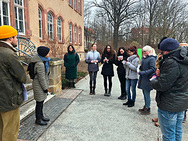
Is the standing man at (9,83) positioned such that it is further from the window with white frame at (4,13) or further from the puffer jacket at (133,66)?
the window with white frame at (4,13)

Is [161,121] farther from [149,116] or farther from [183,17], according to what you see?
[183,17]

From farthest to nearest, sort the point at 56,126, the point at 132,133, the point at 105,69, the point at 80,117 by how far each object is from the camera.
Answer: the point at 105,69 → the point at 80,117 → the point at 56,126 → the point at 132,133

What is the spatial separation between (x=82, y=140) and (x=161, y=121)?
1.48m

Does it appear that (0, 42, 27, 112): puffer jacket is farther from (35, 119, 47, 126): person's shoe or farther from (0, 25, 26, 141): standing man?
(35, 119, 47, 126): person's shoe

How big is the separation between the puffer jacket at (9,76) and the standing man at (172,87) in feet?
6.59

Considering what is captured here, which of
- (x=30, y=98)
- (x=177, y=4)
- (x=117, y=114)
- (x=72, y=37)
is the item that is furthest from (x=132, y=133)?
(x=177, y=4)

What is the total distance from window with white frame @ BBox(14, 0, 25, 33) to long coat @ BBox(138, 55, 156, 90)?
7.11 m

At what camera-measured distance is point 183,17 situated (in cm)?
1623

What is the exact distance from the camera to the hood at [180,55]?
1983 millimetres

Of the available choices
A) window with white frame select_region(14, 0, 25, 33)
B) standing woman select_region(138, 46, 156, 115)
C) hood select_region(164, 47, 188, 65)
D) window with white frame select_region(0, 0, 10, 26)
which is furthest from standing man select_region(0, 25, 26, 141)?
window with white frame select_region(14, 0, 25, 33)

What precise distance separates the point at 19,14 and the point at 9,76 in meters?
7.73

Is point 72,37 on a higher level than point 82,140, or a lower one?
higher

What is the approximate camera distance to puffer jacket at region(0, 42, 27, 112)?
6.58ft

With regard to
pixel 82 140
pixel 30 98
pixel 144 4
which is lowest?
pixel 82 140
